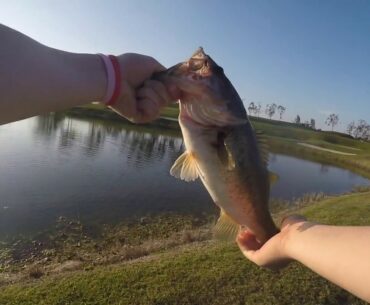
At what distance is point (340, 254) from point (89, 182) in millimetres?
17422

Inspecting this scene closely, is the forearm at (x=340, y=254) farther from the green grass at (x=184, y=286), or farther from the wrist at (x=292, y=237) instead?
the green grass at (x=184, y=286)

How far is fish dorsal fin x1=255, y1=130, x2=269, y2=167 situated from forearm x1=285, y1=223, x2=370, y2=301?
794 mm

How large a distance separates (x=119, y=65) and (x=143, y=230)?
465 inches

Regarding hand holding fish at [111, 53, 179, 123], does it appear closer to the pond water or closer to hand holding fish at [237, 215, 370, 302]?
hand holding fish at [237, 215, 370, 302]

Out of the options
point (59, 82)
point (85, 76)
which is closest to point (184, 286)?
point (85, 76)

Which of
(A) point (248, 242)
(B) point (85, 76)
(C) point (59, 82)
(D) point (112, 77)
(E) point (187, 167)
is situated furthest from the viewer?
(A) point (248, 242)

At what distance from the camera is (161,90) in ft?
8.61

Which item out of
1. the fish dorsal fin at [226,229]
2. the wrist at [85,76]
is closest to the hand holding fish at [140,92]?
the wrist at [85,76]

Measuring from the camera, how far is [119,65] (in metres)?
2.47

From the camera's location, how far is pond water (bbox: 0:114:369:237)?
14.8m

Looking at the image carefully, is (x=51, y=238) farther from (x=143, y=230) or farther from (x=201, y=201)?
(x=201, y=201)

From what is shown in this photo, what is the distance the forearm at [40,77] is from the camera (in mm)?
1813

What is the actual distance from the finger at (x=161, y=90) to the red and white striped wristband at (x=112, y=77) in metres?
0.28

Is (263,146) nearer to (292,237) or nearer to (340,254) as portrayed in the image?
(292,237)
